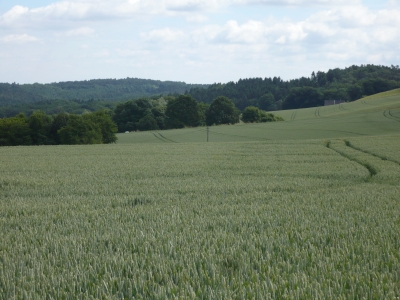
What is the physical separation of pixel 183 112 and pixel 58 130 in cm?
3598

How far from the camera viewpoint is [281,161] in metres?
22.9

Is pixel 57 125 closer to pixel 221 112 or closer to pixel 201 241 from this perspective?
pixel 221 112

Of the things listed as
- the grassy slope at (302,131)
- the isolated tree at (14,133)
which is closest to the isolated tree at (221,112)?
the grassy slope at (302,131)

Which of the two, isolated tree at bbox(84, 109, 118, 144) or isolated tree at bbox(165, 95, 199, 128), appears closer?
isolated tree at bbox(84, 109, 118, 144)

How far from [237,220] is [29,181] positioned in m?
9.43

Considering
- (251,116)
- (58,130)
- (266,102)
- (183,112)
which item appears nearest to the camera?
(58,130)

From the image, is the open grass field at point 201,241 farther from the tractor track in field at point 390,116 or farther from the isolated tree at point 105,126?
the tractor track in field at point 390,116

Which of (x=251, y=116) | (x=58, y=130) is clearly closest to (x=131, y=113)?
(x=251, y=116)

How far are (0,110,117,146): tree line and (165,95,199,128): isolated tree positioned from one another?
2748 centimetres

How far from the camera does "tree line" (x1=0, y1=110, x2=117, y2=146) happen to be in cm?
7200

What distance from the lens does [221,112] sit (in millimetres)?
107938

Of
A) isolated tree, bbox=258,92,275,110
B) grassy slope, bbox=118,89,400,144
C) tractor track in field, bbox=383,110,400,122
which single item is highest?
isolated tree, bbox=258,92,275,110

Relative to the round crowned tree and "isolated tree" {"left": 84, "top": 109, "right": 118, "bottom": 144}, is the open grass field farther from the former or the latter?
the round crowned tree

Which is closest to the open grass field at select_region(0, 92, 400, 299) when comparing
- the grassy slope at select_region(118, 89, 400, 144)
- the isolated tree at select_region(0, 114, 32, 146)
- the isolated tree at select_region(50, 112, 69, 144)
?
the grassy slope at select_region(118, 89, 400, 144)
